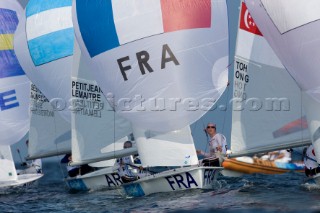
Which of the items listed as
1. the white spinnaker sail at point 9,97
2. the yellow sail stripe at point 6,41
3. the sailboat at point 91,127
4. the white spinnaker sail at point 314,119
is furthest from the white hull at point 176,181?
the yellow sail stripe at point 6,41

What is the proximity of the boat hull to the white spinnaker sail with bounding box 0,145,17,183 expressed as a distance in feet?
22.5

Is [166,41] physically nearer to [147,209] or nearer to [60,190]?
[147,209]

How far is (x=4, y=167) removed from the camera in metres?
23.5

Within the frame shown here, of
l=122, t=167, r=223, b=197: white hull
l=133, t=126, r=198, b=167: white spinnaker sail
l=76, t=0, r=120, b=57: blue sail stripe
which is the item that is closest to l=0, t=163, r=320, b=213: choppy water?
l=122, t=167, r=223, b=197: white hull

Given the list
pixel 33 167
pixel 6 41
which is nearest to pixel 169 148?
pixel 6 41

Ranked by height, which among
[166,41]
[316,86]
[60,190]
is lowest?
[60,190]

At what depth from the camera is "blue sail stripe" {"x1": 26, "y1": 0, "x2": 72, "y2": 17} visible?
24750mm

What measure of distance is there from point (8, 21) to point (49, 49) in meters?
1.59

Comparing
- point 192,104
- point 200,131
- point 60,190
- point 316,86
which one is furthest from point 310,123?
point 60,190

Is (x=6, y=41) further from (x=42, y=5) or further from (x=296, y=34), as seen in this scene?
(x=296, y=34)

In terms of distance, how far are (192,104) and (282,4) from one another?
3.37m

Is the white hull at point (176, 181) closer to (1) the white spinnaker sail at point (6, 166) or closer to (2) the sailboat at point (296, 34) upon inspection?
(2) the sailboat at point (296, 34)

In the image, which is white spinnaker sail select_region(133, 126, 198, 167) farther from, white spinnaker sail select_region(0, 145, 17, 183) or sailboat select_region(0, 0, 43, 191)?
white spinnaker sail select_region(0, 145, 17, 183)

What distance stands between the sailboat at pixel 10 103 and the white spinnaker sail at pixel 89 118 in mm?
2063
